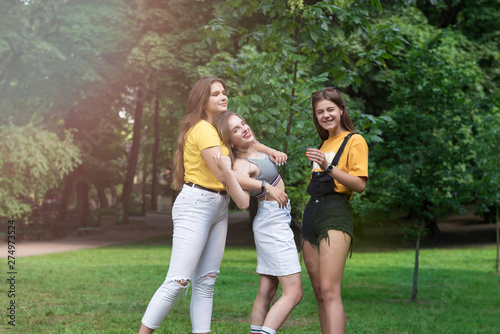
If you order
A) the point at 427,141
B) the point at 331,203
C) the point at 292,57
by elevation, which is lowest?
the point at 331,203

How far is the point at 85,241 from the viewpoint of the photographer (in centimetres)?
2459

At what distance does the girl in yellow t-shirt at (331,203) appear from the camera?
421 centimetres

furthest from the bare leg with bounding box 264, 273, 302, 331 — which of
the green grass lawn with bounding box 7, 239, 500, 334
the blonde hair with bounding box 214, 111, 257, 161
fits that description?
the green grass lawn with bounding box 7, 239, 500, 334

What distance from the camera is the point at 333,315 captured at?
4.20 metres

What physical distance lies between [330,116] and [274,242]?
0.99m

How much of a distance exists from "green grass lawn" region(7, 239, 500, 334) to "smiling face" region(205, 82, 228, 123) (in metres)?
2.97

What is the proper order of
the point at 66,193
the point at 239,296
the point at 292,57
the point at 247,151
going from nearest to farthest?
the point at 247,151
the point at 292,57
the point at 239,296
the point at 66,193

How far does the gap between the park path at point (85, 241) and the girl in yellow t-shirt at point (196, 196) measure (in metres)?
14.1

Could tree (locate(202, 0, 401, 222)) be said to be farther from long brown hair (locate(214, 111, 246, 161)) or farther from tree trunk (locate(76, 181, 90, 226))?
tree trunk (locate(76, 181, 90, 226))

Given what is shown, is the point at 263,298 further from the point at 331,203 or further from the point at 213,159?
the point at 213,159

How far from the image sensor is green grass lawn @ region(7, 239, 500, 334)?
7285 millimetres

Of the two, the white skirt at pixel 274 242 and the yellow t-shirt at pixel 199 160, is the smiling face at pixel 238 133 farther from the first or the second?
the white skirt at pixel 274 242

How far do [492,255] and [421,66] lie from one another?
37.0 ft

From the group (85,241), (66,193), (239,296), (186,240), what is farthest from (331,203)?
(66,193)
